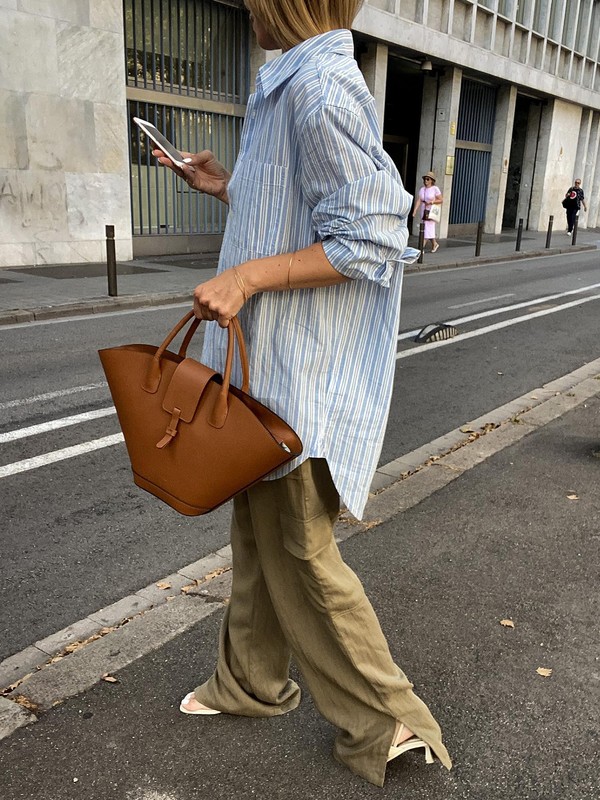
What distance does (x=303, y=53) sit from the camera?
177cm

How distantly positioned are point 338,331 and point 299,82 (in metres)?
0.59

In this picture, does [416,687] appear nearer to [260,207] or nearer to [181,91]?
[260,207]

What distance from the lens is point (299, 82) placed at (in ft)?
5.71

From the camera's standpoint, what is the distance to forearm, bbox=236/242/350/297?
1786mm

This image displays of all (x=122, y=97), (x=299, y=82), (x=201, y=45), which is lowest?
(x=299, y=82)

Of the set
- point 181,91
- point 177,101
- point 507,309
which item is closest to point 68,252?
point 177,101

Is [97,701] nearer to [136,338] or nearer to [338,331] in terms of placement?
[338,331]

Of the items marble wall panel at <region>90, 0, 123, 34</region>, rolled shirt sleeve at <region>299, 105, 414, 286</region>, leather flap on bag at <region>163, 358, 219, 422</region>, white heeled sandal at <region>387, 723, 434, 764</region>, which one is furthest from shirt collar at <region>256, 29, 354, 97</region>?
marble wall panel at <region>90, 0, 123, 34</region>

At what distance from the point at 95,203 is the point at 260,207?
1449 cm

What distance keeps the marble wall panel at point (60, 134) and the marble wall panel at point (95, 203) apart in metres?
0.25

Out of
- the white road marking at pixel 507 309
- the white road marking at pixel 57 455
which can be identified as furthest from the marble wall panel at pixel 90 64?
the white road marking at pixel 57 455

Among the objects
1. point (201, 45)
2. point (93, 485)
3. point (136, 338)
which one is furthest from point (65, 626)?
point (201, 45)

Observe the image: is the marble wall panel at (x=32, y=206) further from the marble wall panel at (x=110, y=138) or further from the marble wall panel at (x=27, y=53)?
the marble wall panel at (x=27, y=53)

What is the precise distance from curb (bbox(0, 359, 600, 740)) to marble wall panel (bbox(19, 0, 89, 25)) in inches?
483
